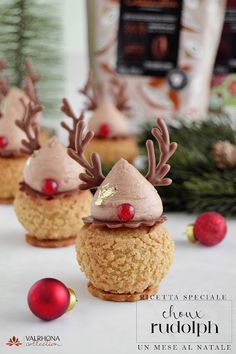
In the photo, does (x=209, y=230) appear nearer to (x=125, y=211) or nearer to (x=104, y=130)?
(x=125, y=211)

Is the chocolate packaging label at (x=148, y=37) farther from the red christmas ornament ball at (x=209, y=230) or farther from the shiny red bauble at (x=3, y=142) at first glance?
the red christmas ornament ball at (x=209, y=230)

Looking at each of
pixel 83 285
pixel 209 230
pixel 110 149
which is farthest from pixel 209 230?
pixel 110 149

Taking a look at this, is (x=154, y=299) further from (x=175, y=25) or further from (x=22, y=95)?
(x=175, y=25)

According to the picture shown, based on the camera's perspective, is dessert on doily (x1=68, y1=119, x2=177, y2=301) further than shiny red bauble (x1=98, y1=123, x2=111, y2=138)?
No

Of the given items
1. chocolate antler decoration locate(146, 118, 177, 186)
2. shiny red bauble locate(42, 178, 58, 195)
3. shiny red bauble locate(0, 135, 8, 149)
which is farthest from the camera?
shiny red bauble locate(0, 135, 8, 149)

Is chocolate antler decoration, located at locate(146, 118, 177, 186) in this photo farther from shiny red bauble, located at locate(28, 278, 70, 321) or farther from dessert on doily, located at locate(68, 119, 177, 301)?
shiny red bauble, located at locate(28, 278, 70, 321)

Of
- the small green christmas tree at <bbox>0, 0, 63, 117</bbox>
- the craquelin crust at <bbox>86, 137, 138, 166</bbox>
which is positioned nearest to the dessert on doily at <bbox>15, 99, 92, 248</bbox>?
the craquelin crust at <bbox>86, 137, 138, 166</bbox>
